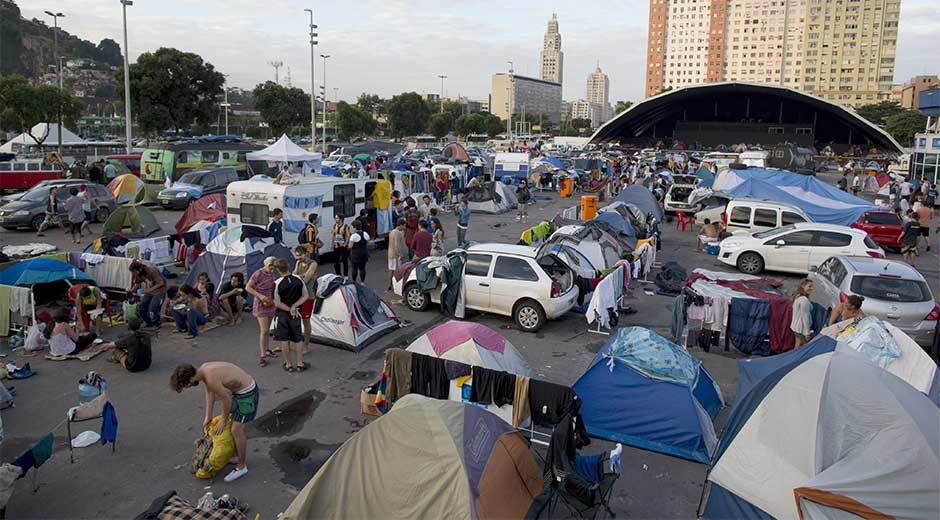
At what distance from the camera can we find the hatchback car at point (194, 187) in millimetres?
25422

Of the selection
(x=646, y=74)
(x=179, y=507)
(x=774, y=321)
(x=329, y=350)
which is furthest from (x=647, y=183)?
(x=646, y=74)

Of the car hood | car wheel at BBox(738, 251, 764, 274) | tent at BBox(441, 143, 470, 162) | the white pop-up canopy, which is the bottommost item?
car wheel at BBox(738, 251, 764, 274)

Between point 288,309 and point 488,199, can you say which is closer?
point 288,309

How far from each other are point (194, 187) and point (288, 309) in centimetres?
1906

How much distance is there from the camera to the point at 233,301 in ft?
39.5

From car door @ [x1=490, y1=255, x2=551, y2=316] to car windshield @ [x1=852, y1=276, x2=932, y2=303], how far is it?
5.33 m

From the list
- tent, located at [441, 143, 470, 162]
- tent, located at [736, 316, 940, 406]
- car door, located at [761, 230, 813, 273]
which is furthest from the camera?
tent, located at [441, 143, 470, 162]

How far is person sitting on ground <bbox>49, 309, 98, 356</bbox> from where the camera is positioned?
9828mm

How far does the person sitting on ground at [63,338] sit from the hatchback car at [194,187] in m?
15.8

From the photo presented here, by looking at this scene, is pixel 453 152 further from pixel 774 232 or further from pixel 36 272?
pixel 36 272

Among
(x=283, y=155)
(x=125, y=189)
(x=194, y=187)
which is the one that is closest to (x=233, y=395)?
(x=125, y=189)

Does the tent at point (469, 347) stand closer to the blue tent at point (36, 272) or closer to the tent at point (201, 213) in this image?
the blue tent at point (36, 272)

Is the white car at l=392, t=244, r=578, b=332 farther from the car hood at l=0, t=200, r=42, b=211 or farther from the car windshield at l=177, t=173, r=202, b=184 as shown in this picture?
the car windshield at l=177, t=173, r=202, b=184

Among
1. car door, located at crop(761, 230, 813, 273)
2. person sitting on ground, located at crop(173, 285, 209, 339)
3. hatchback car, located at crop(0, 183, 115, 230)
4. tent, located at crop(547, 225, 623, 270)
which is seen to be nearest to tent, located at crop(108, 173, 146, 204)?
hatchback car, located at crop(0, 183, 115, 230)
